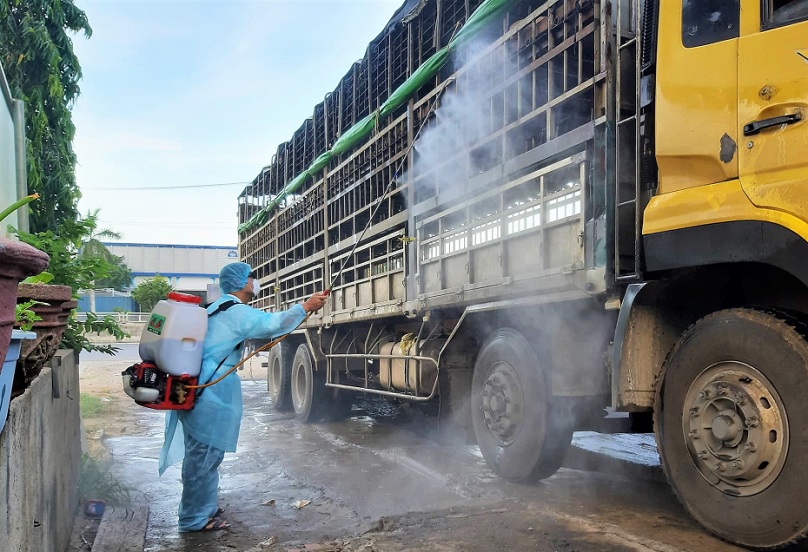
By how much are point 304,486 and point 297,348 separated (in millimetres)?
4293

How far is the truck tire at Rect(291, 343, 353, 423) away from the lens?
8.16 meters

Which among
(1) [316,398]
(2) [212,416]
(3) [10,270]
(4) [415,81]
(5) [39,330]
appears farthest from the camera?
(1) [316,398]

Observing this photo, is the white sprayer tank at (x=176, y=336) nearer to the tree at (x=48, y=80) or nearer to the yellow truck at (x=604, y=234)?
the yellow truck at (x=604, y=234)

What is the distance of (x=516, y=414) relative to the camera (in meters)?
4.28

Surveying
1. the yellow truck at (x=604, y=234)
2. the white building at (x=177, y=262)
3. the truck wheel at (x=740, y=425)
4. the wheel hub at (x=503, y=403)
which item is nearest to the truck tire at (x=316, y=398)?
the yellow truck at (x=604, y=234)

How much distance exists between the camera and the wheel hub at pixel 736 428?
263 cm

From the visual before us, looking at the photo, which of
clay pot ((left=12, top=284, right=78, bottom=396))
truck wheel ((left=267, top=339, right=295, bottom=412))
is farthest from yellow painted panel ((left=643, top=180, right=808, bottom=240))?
truck wheel ((left=267, top=339, right=295, bottom=412))

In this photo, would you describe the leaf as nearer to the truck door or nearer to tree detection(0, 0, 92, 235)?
the truck door

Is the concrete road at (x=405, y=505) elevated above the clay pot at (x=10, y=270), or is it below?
below

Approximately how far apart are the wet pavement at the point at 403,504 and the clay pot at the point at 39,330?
1.68 meters

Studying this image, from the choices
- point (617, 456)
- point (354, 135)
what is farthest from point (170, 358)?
point (354, 135)

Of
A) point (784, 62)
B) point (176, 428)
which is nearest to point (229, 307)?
point (176, 428)

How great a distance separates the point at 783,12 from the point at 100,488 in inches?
186

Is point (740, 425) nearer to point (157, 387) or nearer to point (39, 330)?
point (39, 330)
